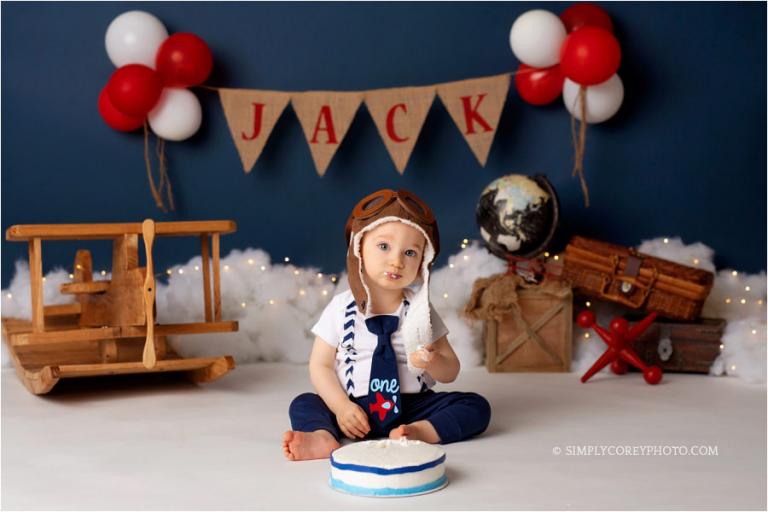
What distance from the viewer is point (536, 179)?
3.46 metres

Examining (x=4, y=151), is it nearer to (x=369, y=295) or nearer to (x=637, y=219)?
(x=369, y=295)

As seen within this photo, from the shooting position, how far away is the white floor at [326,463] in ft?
6.24

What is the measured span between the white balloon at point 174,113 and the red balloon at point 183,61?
0.15 ft

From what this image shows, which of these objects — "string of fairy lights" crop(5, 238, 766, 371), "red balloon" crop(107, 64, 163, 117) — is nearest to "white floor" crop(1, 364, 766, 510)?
"string of fairy lights" crop(5, 238, 766, 371)

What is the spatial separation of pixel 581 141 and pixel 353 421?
1.76m

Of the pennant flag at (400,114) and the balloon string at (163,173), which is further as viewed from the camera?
the balloon string at (163,173)

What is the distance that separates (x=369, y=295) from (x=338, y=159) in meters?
1.58

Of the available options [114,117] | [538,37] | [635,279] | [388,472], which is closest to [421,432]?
[388,472]

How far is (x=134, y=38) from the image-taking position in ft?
12.1

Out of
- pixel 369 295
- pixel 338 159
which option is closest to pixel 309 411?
pixel 369 295

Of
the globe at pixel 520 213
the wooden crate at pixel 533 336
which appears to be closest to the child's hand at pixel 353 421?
the wooden crate at pixel 533 336

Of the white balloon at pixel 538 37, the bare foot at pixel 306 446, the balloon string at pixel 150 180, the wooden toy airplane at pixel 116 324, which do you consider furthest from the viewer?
the balloon string at pixel 150 180

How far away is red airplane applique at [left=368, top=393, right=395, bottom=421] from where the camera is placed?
94.3 inches

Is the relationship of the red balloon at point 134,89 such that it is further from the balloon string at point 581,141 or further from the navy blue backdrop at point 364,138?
the balloon string at point 581,141
